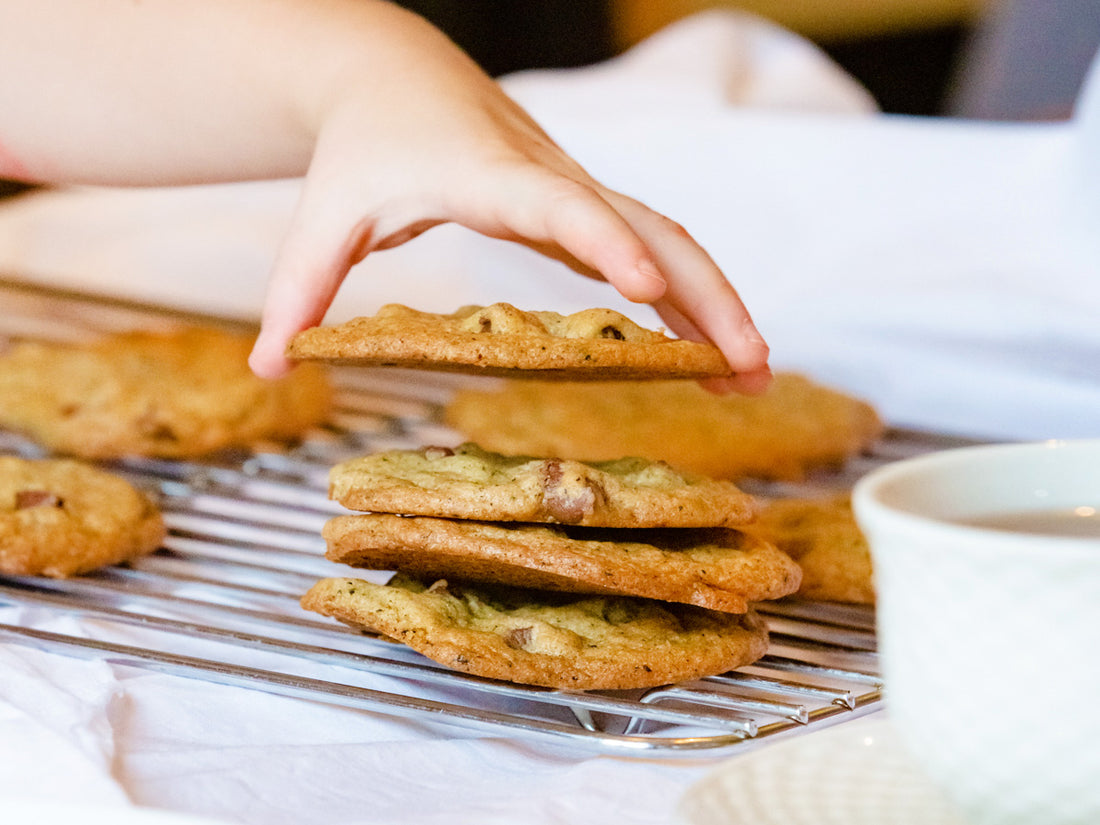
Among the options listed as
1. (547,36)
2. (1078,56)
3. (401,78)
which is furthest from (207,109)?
(547,36)

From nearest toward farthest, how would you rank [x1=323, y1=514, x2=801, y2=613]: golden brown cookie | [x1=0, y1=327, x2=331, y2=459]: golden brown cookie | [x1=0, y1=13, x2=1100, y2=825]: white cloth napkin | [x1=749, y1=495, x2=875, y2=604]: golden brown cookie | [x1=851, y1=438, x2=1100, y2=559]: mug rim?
[x1=851, y1=438, x2=1100, y2=559]: mug rim → [x1=323, y1=514, x2=801, y2=613]: golden brown cookie → [x1=749, y1=495, x2=875, y2=604]: golden brown cookie → [x1=0, y1=327, x2=331, y2=459]: golden brown cookie → [x1=0, y1=13, x2=1100, y2=825]: white cloth napkin

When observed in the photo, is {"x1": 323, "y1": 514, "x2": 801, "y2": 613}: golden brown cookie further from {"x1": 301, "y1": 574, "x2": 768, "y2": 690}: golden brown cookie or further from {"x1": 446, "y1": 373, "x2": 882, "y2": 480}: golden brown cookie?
{"x1": 446, "y1": 373, "x2": 882, "y2": 480}: golden brown cookie

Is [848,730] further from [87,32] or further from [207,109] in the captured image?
[87,32]

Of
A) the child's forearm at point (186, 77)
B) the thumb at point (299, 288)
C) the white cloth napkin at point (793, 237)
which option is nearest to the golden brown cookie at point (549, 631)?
the thumb at point (299, 288)

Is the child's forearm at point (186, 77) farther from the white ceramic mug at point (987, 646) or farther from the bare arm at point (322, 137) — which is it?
the white ceramic mug at point (987, 646)

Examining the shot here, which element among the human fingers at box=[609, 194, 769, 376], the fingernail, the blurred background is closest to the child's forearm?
the human fingers at box=[609, 194, 769, 376]

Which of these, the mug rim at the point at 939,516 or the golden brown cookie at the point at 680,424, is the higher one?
the mug rim at the point at 939,516
